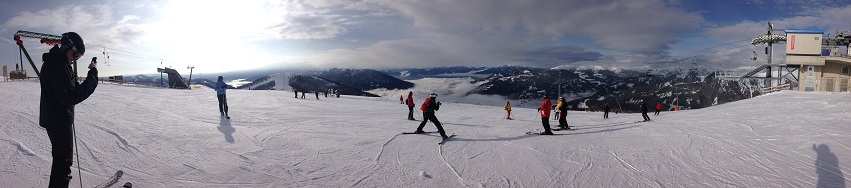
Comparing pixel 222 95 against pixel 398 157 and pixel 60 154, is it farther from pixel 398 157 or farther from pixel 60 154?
pixel 60 154

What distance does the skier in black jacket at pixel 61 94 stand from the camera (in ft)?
12.5

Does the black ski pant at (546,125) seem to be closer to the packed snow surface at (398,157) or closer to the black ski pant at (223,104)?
the packed snow surface at (398,157)

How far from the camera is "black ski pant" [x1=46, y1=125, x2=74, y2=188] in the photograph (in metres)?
4.00

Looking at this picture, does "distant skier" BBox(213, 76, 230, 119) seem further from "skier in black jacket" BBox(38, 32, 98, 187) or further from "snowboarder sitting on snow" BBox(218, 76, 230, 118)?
"skier in black jacket" BBox(38, 32, 98, 187)

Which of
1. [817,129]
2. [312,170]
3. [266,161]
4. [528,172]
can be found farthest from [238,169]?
[817,129]

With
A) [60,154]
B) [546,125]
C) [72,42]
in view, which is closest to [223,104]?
[60,154]

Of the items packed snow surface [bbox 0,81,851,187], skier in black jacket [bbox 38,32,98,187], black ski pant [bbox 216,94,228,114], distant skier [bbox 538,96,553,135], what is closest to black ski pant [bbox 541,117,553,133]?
distant skier [bbox 538,96,553,135]

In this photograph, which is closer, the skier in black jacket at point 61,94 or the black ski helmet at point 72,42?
the skier in black jacket at point 61,94

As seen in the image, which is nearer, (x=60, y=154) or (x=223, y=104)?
(x=60, y=154)

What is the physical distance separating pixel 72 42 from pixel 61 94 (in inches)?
24.1

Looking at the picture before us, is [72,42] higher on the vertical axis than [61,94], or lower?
higher

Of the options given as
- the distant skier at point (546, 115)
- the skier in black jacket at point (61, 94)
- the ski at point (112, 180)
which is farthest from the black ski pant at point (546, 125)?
the skier in black jacket at point (61, 94)

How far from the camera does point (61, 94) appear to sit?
3.84 m

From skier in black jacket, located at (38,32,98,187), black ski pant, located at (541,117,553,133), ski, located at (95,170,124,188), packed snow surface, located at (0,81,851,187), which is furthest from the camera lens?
black ski pant, located at (541,117,553,133)
